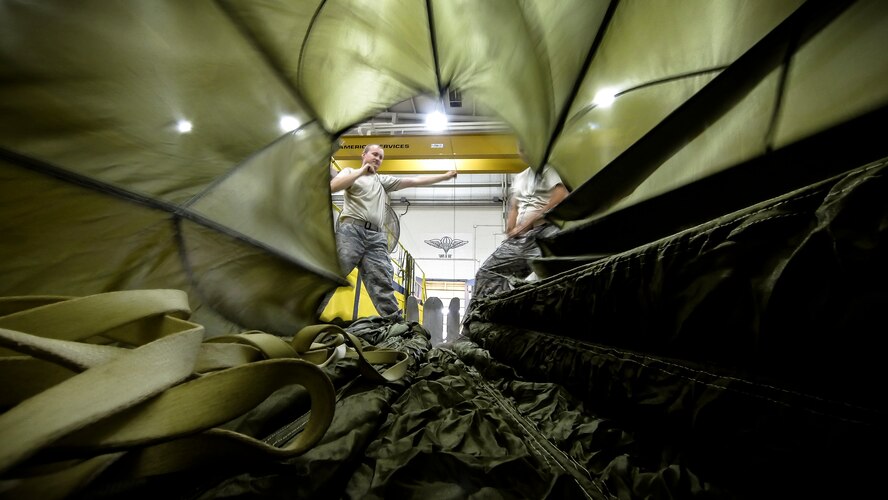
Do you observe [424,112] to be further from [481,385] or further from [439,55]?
[481,385]

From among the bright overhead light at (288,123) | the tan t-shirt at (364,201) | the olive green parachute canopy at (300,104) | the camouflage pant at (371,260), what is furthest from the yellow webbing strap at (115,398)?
the tan t-shirt at (364,201)

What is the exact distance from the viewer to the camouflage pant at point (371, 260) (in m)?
1.94

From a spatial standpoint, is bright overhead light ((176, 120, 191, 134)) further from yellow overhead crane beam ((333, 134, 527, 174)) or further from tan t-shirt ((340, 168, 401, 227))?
yellow overhead crane beam ((333, 134, 527, 174))

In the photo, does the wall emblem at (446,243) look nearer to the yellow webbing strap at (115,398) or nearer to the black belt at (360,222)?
the black belt at (360,222)

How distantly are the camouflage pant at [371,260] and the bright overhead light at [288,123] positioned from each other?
44.2 inches

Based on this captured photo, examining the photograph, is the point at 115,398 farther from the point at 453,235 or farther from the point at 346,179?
the point at 453,235

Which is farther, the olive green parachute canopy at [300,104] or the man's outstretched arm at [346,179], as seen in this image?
the man's outstretched arm at [346,179]

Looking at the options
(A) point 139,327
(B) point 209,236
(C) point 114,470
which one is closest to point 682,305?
(C) point 114,470

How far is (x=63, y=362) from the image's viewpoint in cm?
24

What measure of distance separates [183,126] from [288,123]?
0.88 ft

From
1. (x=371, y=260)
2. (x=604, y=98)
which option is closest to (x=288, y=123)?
(x=604, y=98)

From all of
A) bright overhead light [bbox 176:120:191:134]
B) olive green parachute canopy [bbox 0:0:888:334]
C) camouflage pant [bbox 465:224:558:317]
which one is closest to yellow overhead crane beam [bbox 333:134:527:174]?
camouflage pant [bbox 465:224:558:317]

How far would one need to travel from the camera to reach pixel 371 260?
2041 millimetres

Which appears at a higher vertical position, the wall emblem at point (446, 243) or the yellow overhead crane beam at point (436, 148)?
the yellow overhead crane beam at point (436, 148)
